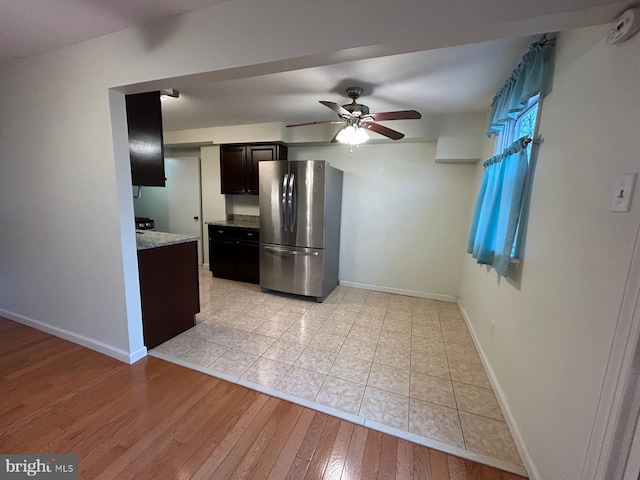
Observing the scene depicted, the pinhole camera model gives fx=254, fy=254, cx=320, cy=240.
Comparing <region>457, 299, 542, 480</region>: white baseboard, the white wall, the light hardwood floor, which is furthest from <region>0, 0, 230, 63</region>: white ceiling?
<region>457, 299, 542, 480</region>: white baseboard

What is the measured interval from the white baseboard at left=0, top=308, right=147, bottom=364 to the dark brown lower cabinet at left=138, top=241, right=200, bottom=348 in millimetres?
157

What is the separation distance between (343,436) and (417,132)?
3152mm

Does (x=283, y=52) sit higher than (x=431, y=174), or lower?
higher

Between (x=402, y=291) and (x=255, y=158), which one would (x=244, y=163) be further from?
(x=402, y=291)

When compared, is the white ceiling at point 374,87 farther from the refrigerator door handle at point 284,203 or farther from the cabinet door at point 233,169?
the refrigerator door handle at point 284,203

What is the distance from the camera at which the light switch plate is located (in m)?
0.85

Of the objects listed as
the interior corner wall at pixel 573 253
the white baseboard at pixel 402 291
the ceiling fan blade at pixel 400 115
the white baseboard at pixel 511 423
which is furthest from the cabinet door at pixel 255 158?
the white baseboard at pixel 511 423

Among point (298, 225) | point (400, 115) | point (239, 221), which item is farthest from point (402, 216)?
point (239, 221)

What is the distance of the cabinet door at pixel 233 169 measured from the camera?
3.97 meters

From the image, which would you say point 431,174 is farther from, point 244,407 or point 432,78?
point 244,407

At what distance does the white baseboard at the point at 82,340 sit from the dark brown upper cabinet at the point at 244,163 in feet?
8.46

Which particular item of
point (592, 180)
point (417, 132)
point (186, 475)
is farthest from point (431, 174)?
point (186, 475)

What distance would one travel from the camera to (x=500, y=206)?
1974mm

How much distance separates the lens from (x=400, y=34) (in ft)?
3.57
